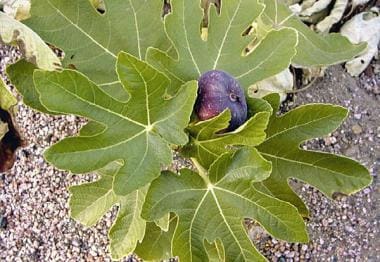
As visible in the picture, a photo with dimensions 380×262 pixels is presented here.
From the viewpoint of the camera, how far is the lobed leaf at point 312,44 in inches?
65.0

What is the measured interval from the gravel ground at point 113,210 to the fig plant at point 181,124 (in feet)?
1.22

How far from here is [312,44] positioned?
5.54ft

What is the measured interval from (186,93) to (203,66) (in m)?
0.22

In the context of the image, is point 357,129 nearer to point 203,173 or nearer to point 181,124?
point 203,173

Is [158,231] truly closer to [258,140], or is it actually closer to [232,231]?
[232,231]

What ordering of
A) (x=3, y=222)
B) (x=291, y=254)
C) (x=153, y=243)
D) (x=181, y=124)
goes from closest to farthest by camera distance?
(x=181, y=124), (x=153, y=243), (x=291, y=254), (x=3, y=222)

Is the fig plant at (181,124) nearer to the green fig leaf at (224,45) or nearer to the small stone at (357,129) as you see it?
the green fig leaf at (224,45)

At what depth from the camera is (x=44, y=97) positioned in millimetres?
1169

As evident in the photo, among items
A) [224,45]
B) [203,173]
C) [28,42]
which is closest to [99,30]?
[28,42]

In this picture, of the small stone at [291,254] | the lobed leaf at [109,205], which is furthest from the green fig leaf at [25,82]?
the small stone at [291,254]

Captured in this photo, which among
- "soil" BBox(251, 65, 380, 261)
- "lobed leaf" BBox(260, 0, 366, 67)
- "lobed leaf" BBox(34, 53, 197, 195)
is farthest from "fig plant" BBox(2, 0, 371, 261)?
"soil" BBox(251, 65, 380, 261)

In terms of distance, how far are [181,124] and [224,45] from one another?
26cm

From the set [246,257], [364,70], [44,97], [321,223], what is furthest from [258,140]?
[364,70]

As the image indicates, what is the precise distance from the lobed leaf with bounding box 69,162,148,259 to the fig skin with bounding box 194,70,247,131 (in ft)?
0.88
